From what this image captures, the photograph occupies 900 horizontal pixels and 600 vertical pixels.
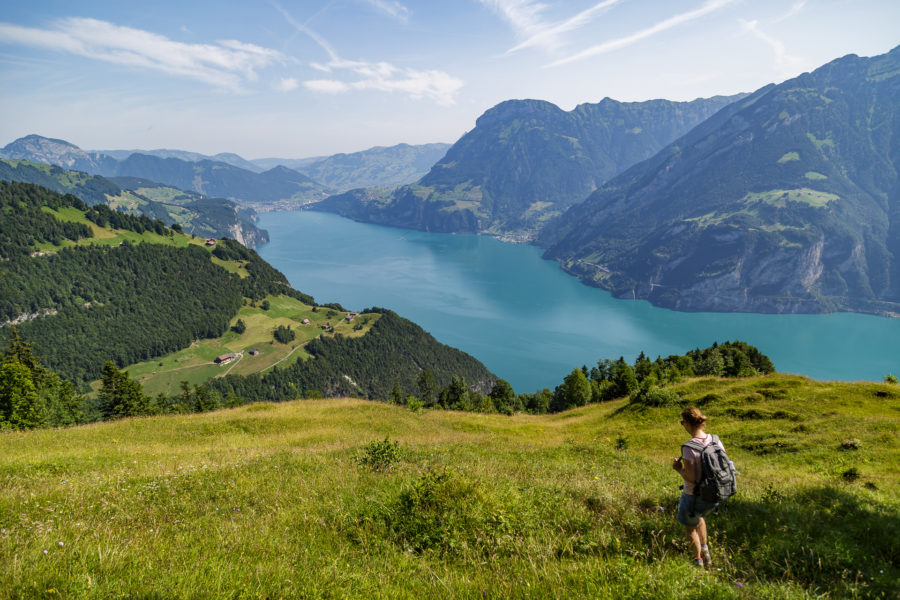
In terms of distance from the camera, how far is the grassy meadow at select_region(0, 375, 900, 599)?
525 cm

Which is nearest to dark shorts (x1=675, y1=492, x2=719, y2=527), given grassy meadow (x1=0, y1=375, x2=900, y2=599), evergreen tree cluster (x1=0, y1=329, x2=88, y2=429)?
grassy meadow (x1=0, y1=375, x2=900, y2=599)

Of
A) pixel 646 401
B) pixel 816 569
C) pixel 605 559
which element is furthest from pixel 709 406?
pixel 605 559

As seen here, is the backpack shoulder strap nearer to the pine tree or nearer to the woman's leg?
the woman's leg

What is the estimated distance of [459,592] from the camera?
5.43 metres

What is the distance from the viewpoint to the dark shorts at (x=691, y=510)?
7.13 m

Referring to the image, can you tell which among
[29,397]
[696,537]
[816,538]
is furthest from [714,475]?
[29,397]

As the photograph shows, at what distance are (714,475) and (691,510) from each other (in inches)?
31.0

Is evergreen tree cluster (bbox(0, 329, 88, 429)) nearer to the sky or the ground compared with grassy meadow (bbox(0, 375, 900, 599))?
nearer to the ground

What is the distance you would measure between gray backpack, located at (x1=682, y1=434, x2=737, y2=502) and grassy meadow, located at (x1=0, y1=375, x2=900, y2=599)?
949mm

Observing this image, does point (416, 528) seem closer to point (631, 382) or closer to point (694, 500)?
point (694, 500)

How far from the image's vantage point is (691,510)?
7.25 m

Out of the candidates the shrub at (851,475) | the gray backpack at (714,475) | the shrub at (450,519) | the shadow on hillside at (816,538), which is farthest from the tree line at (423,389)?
the shrub at (450,519)

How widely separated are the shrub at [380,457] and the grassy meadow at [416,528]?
74 mm

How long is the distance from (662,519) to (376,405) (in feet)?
96.3
